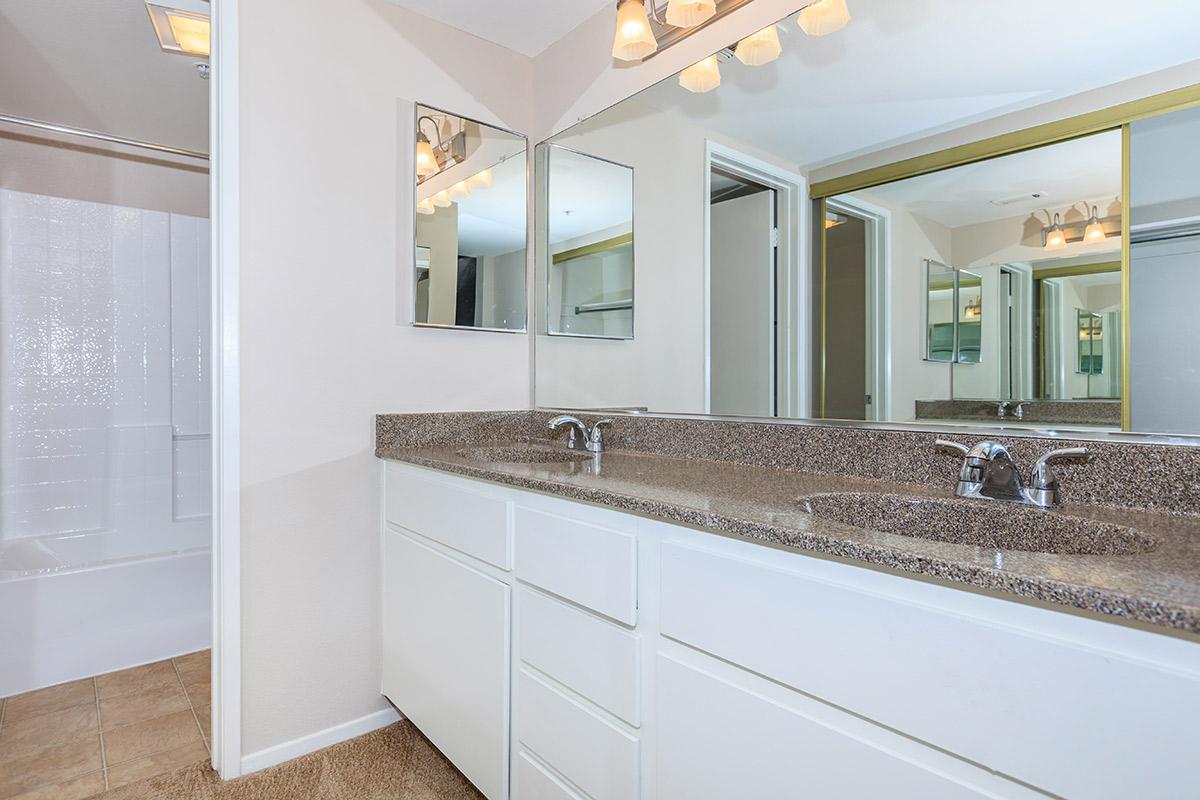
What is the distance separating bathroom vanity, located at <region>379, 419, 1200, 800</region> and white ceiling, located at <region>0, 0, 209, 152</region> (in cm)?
173

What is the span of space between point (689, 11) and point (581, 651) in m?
1.62

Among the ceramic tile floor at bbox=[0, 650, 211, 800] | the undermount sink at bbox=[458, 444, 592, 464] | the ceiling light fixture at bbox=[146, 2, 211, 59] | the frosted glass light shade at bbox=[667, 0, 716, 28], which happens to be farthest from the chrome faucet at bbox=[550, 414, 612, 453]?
the ceiling light fixture at bbox=[146, 2, 211, 59]

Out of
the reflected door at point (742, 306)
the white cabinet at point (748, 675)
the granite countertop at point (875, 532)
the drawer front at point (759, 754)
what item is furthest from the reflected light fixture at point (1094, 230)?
the drawer front at point (759, 754)

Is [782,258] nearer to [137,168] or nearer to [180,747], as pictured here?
[180,747]

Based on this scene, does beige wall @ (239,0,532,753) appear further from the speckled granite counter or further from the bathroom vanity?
the bathroom vanity

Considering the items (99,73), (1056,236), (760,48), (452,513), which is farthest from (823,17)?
(99,73)

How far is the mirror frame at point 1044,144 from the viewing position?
106 cm

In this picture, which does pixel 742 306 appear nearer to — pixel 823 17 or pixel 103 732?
pixel 823 17

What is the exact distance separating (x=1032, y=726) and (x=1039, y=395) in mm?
A: 738

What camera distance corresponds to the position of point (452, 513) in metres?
1.61

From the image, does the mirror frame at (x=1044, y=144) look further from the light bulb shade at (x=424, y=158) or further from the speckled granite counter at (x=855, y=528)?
the light bulb shade at (x=424, y=158)

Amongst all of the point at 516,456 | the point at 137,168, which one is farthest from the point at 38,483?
the point at 516,456

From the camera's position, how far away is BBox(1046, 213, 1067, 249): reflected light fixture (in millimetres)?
1183

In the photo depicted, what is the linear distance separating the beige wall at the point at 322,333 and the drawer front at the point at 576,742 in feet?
2.68
